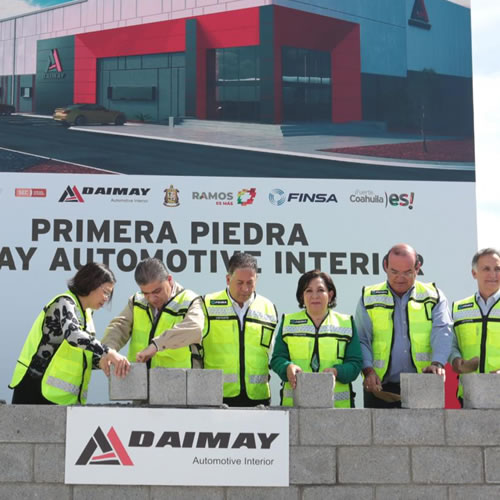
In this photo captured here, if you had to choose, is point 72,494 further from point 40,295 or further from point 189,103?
point 189,103

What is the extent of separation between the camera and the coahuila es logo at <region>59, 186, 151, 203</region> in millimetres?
7406

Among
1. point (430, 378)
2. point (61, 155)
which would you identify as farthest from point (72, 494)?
point (61, 155)

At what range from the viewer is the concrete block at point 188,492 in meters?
4.36

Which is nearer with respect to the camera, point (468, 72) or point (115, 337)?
point (115, 337)

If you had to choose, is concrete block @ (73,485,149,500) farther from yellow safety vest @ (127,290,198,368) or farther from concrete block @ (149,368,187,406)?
yellow safety vest @ (127,290,198,368)

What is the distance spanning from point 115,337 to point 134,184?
260cm

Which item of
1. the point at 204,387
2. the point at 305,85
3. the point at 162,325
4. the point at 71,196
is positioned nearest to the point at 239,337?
the point at 162,325

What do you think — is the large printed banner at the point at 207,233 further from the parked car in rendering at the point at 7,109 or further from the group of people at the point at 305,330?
the group of people at the point at 305,330

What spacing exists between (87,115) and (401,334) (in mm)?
4037

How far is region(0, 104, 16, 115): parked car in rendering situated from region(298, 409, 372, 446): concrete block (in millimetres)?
4538

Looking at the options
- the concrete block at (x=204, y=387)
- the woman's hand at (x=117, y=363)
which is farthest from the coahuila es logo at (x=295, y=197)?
the woman's hand at (x=117, y=363)

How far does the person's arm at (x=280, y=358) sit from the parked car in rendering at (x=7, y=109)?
13.0ft

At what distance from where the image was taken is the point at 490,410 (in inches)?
176

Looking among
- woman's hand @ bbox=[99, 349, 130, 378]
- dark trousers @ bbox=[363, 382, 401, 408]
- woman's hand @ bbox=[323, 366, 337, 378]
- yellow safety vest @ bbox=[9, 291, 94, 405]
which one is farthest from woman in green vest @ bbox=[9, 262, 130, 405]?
dark trousers @ bbox=[363, 382, 401, 408]
